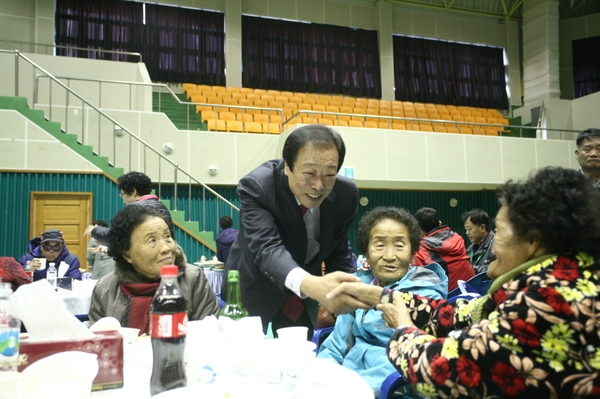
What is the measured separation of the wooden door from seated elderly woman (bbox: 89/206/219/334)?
644 centimetres

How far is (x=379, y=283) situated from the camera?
7.04 ft

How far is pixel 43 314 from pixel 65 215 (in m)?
7.58

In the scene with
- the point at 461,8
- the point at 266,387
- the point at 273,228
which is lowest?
the point at 266,387

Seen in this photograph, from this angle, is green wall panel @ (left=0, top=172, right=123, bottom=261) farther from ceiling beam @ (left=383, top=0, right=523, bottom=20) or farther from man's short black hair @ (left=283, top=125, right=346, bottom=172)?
ceiling beam @ (left=383, top=0, right=523, bottom=20)

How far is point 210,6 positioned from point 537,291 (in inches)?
474

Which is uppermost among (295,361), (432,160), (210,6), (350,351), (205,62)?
(210,6)

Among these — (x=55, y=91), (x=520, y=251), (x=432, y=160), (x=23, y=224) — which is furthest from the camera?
(x=432, y=160)

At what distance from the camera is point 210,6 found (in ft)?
38.7

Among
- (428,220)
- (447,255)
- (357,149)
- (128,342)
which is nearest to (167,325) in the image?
(128,342)

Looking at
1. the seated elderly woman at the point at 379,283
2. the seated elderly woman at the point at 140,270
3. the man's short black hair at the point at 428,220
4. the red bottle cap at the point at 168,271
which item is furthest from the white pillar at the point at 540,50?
the red bottle cap at the point at 168,271

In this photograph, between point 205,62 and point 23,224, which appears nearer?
point 23,224

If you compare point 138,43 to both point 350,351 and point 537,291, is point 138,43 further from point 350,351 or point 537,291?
point 537,291

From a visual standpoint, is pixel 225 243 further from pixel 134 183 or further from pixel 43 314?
pixel 43 314

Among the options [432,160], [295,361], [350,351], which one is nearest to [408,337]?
[295,361]
